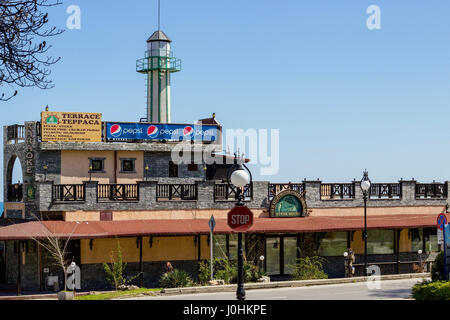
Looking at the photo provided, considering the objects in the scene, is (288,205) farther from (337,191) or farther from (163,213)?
(163,213)

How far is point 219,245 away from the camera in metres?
40.2

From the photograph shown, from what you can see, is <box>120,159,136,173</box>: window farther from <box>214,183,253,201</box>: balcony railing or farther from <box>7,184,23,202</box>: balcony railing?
<box>7,184,23,202</box>: balcony railing

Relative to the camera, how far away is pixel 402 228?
1661 inches

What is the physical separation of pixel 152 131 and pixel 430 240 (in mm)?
16866

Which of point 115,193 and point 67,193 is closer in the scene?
point 67,193

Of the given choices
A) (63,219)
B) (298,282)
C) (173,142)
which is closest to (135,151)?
(173,142)

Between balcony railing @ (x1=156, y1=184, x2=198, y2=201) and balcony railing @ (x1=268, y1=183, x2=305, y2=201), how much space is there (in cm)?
419

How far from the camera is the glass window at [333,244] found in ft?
141

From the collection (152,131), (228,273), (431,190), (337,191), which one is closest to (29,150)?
(152,131)

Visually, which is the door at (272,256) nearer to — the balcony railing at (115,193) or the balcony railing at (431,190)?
the balcony railing at (115,193)

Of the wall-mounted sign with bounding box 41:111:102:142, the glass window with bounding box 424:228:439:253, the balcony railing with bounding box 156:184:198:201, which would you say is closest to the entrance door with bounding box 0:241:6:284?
the wall-mounted sign with bounding box 41:111:102:142
